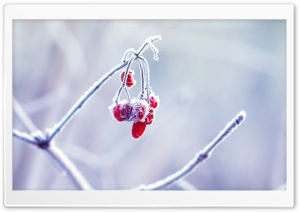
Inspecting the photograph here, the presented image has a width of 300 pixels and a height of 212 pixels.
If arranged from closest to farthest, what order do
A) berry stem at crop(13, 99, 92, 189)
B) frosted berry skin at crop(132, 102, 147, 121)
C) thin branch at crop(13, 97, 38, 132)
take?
frosted berry skin at crop(132, 102, 147, 121)
berry stem at crop(13, 99, 92, 189)
thin branch at crop(13, 97, 38, 132)

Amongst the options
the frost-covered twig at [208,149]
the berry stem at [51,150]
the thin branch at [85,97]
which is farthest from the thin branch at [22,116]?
the frost-covered twig at [208,149]

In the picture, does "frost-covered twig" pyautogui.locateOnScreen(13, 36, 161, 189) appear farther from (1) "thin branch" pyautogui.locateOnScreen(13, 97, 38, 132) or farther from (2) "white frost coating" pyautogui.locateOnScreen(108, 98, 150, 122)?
(1) "thin branch" pyautogui.locateOnScreen(13, 97, 38, 132)

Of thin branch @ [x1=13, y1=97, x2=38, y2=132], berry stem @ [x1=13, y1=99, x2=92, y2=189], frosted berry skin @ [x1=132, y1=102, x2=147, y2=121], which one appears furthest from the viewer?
thin branch @ [x1=13, y1=97, x2=38, y2=132]

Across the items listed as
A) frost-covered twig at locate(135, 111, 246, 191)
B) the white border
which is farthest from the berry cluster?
the white border

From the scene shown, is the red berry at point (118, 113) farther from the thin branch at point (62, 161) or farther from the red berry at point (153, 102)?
the thin branch at point (62, 161)
